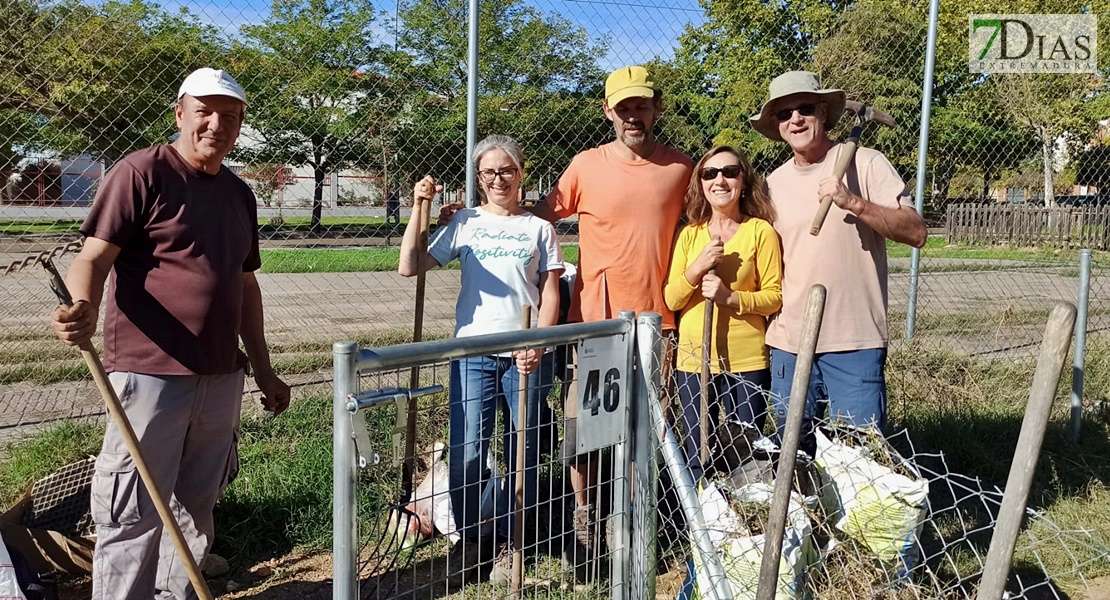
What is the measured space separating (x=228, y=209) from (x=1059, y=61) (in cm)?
1283

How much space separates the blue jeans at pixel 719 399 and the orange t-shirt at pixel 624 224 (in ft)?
0.89

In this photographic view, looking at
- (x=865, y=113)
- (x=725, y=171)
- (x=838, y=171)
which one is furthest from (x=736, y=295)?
(x=865, y=113)

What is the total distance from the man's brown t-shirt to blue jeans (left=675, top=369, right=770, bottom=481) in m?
1.76

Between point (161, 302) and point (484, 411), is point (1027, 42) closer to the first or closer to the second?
point (484, 411)

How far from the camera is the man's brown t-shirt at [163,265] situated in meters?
2.68

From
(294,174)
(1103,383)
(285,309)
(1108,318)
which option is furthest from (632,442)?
(1108,318)

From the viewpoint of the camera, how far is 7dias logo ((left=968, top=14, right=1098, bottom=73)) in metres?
10.7

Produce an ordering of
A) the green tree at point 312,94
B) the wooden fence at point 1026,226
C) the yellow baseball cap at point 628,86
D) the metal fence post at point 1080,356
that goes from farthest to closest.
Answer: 1. the wooden fence at point 1026,226
2. the metal fence post at point 1080,356
3. the green tree at point 312,94
4. the yellow baseball cap at point 628,86

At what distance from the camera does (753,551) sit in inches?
105

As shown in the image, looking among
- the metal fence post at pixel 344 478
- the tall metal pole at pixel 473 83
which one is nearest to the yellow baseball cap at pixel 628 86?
the tall metal pole at pixel 473 83

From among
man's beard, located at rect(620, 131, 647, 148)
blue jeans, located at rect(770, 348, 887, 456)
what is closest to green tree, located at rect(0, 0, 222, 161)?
man's beard, located at rect(620, 131, 647, 148)

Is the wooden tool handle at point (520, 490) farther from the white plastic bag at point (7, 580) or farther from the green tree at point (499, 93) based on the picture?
the green tree at point (499, 93)

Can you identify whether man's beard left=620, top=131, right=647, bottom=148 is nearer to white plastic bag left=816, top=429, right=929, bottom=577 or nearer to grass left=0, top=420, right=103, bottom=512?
white plastic bag left=816, top=429, right=929, bottom=577

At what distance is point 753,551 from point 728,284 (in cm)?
116
